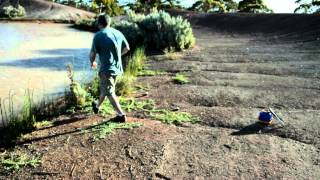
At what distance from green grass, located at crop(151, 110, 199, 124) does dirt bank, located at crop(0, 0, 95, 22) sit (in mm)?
35074

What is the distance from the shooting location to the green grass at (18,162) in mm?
5867

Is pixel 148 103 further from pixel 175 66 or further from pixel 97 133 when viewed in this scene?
pixel 175 66

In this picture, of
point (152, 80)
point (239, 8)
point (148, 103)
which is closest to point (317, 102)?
point (148, 103)

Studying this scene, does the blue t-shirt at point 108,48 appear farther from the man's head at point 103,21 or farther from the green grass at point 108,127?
the green grass at point 108,127

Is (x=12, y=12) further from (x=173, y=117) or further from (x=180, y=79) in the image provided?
(x=173, y=117)

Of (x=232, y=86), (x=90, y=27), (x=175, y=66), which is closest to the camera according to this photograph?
(x=232, y=86)

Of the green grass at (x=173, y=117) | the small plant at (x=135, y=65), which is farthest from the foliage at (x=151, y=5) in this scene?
the green grass at (x=173, y=117)

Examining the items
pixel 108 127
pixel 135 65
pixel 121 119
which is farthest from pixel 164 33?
pixel 108 127

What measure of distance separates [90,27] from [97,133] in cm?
2846

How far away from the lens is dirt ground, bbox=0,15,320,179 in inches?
226

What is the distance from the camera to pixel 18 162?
5.95 m

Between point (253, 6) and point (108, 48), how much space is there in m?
31.6

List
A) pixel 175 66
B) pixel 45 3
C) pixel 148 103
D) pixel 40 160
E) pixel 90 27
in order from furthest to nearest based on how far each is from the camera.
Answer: pixel 45 3 < pixel 90 27 < pixel 175 66 < pixel 148 103 < pixel 40 160

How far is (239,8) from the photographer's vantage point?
38.8m
